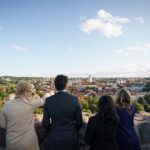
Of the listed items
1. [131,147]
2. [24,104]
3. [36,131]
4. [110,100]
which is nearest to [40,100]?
[24,104]

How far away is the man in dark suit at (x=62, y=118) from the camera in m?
3.56

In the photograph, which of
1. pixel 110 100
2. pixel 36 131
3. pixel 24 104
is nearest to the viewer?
pixel 110 100

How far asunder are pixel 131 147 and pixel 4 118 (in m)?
1.33

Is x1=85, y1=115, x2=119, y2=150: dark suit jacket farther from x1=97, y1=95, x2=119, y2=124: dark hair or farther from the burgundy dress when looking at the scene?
the burgundy dress

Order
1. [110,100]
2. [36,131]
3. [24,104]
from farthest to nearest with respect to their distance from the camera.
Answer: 1. [36,131]
2. [24,104]
3. [110,100]

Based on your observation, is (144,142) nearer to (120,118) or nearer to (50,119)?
(120,118)

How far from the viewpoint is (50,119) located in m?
3.75

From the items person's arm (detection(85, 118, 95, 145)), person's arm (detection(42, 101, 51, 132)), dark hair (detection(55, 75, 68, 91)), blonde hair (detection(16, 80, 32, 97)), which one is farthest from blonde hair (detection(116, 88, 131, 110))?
blonde hair (detection(16, 80, 32, 97))

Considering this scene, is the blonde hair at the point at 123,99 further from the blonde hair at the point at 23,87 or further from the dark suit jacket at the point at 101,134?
the blonde hair at the point at 23,87

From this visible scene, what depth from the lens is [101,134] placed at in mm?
3531

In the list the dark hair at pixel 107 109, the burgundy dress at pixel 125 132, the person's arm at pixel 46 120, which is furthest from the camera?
the burgundy dress at pixel 125 132

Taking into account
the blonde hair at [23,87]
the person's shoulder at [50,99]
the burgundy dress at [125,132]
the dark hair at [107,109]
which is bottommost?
the burgundy dress at [125,132]

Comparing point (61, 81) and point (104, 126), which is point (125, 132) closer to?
point (104, 126)

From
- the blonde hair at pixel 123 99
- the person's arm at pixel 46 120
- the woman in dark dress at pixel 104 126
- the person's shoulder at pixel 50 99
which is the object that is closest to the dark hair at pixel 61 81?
the person's shoulder at pixel 50 99
